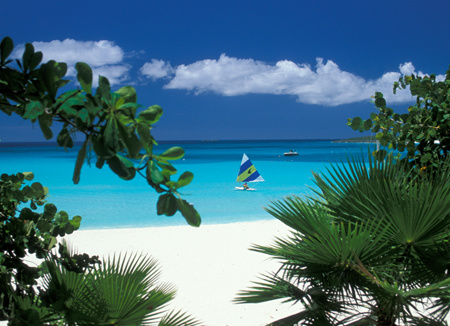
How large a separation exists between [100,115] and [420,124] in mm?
2938

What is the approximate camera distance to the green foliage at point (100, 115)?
65 cm

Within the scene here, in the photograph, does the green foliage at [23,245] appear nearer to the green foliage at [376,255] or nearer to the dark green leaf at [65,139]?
the dark green leaf at [65,139]

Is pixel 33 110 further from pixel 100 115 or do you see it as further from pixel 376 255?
pixel 376 255

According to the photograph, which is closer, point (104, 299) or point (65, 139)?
point (65, 139)

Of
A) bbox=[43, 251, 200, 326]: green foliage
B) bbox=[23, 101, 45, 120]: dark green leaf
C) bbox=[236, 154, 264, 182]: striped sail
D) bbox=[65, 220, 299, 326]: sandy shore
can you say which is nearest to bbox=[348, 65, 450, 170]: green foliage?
bbox=[65, 220, 299, 326]: sandy shore

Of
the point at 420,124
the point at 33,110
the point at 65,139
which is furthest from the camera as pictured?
the point at 420,124

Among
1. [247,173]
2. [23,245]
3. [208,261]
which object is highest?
[247,173]

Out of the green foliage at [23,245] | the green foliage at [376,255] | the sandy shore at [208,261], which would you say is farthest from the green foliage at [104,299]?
the sandy shore at [208,261]

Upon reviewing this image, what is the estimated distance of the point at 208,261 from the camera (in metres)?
6.48

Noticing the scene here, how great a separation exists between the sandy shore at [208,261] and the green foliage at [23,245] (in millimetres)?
748

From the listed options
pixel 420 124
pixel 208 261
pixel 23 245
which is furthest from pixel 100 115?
pixel 208 261

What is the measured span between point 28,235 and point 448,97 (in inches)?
116

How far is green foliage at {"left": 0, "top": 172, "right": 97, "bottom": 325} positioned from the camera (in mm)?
1449

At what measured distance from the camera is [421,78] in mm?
3027
